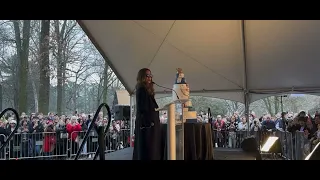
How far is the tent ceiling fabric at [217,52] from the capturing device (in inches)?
249

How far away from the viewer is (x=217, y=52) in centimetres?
704

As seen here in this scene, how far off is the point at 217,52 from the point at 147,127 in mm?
4162

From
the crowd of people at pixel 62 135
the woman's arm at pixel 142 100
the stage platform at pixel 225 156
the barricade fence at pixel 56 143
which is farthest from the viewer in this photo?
the crowd of people at pixel 62 135

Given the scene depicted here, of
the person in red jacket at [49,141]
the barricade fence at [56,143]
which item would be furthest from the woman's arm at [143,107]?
the person in red jacket at [49,141]

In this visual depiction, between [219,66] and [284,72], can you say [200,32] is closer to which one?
[219,66]

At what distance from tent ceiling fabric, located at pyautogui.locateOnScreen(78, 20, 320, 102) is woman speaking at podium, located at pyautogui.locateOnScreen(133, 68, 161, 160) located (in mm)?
3183

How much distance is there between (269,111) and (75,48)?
40.2 ft

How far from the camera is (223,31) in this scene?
6.47 m

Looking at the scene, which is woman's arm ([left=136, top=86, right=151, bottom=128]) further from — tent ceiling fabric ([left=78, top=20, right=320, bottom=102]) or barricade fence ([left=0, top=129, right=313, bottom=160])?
barricade fence ([left=0, top=129, right=313, bottom=160])

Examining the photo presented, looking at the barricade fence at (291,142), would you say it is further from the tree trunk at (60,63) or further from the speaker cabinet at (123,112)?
the tree trunk at (60,63)

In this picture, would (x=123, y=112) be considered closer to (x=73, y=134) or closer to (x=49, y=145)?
(x=73, y=134)

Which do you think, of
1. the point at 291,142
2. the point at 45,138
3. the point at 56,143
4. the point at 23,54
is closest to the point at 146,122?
the point at 291,142

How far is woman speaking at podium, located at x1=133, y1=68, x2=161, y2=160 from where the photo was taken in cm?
327

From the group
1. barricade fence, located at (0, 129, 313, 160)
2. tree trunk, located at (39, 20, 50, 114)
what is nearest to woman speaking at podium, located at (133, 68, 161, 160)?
barricade fence, located at (0, 129, 313, 160)
